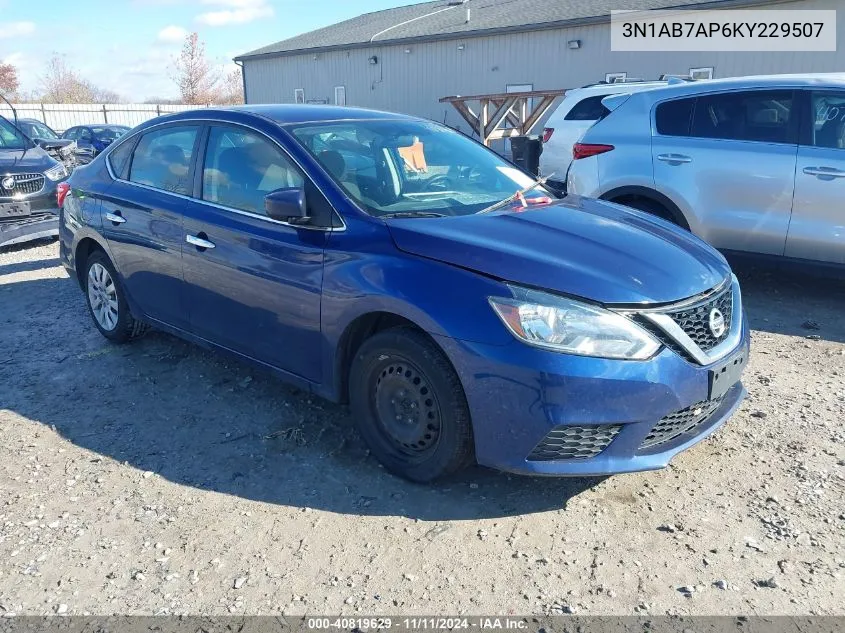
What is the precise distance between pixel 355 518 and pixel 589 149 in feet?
15.3

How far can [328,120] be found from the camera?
13.0ft

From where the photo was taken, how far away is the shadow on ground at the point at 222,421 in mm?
3191

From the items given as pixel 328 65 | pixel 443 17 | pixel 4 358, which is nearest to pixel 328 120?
pixel 4 358

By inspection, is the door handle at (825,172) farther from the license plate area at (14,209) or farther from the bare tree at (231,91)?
the bare tree at (231,91)

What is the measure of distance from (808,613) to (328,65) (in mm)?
26171

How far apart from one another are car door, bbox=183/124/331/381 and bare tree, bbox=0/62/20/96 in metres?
61.5

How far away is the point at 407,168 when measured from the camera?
3801 mm

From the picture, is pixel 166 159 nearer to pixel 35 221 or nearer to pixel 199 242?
pixel 199 242

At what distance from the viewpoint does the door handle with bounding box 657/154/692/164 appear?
593 cm

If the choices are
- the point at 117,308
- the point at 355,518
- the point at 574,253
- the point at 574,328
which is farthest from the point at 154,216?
the point at 574,328

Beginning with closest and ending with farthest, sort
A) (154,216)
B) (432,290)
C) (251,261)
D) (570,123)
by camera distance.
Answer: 1. (432,290)
2. (251,261)
3. (154,216)
4. (570,123)

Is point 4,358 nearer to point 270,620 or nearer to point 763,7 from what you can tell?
point 270,620

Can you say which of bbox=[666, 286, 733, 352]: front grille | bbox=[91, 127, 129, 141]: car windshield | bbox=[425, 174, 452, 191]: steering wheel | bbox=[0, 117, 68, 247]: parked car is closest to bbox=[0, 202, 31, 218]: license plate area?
bbox=[0, 117, 68, 247]: parked car

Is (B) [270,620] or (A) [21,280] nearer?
(B) [270,620]
